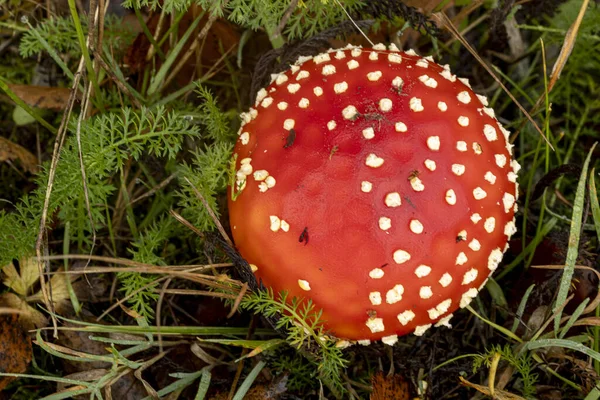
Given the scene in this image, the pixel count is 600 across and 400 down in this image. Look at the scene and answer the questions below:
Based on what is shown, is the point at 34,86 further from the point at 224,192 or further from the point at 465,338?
the point at 465,338

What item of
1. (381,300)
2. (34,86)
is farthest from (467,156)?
(34,86)

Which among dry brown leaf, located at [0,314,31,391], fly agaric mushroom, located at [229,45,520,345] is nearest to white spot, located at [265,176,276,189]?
fly agaric mushroom, located at [229,45,520,345]

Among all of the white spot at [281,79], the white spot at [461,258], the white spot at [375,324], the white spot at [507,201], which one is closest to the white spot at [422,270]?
the white spot at [461,258]

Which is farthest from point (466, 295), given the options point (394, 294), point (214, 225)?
point (214, 225)

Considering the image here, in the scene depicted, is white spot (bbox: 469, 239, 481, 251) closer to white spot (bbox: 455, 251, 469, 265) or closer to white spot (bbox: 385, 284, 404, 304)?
white spot (bbox: 455, 251, 469, 265)

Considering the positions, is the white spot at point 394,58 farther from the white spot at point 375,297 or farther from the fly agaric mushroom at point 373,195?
the white spot at point 375,297
